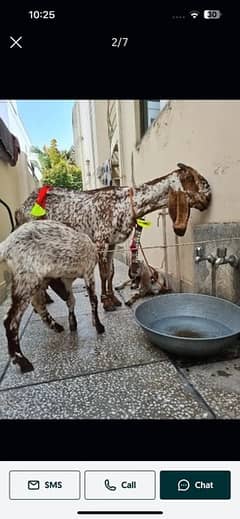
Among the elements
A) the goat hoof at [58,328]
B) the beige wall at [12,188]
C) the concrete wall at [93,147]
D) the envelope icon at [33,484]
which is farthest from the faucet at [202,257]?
the concrete wall at [93,147]

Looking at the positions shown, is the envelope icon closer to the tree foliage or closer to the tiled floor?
the tiled floor

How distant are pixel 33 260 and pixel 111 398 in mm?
480

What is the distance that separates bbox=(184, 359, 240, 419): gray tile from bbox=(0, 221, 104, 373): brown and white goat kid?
556 mm

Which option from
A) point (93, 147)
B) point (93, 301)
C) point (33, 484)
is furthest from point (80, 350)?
point (93, 147)

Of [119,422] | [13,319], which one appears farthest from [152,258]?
[119,422]

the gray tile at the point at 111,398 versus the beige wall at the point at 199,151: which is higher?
the beige wall at the point at 199,151

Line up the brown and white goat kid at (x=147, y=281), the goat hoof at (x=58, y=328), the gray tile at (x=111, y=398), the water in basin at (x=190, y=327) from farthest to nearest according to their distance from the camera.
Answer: the brown and white goat kid at (x=147, y=281), the goat hoof at (x=58, y=328), the water in basin at (x=190, y=327), the gray tile at (x=111, y=398)

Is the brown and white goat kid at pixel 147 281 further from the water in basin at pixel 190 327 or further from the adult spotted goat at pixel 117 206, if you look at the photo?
the water in basin at pixel 190 327

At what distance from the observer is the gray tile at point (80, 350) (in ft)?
2.77
